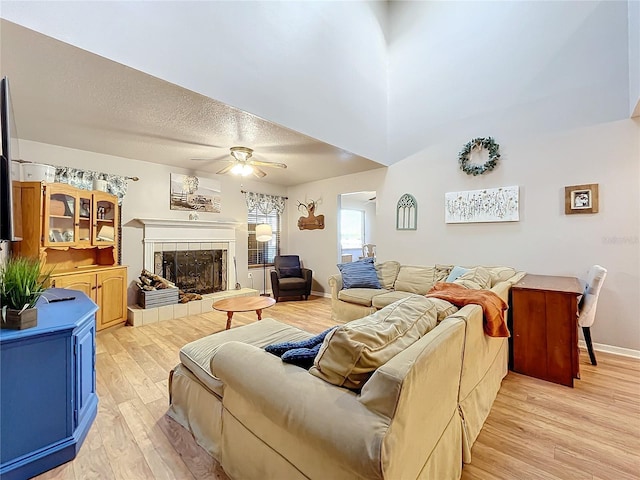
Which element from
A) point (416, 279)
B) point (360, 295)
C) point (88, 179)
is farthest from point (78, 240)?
point (416, 279)

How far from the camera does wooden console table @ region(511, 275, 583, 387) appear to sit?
2396mm

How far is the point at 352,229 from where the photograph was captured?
349 inches

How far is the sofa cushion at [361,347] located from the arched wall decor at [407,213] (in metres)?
3.49

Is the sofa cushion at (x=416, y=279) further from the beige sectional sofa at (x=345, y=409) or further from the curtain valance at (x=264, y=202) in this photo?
the curtain valance at (x=264, y=202)

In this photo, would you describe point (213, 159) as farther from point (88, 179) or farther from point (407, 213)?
point (407, 213)

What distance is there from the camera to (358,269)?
4.29 metres

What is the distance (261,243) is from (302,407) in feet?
17.5

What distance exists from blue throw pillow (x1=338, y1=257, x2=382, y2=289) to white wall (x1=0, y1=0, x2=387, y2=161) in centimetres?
178

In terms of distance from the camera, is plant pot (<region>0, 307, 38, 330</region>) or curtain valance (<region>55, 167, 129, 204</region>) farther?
curtain valance (<region>55, 167, 129, 204</region>)

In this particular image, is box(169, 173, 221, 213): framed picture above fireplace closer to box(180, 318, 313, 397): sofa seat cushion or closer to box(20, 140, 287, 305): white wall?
box(20, 140, 287, 305): white wall

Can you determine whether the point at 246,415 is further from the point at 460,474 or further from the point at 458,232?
the point at 458,232

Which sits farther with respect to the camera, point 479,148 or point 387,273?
point 387,273

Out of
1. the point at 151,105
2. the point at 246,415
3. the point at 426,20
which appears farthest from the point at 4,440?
the point at 426,20

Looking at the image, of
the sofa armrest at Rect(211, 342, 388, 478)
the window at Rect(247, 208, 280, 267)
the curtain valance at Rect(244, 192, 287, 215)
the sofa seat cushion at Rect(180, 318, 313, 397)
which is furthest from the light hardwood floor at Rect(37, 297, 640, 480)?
the curtain valance at Rect(244, 192, 287, 215)
